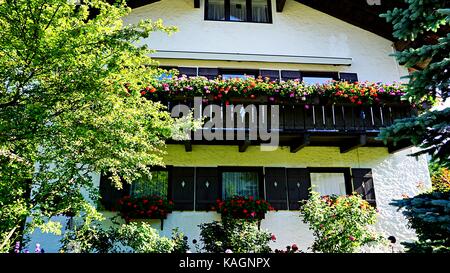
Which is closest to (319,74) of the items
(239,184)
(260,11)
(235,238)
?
(260,11)

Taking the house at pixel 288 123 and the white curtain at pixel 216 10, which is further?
the white curtain at pixel 216 10

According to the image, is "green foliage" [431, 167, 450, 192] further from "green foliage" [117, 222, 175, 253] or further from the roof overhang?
"green foliage" [117, 222, 175, 253]

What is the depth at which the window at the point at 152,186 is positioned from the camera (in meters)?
9.16

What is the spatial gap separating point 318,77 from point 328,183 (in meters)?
3.38

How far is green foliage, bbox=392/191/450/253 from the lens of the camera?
12.1 ft

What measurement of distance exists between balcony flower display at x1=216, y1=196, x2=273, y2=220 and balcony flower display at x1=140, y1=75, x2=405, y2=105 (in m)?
2.46

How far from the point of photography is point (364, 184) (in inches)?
380

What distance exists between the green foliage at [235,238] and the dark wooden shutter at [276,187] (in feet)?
5.65

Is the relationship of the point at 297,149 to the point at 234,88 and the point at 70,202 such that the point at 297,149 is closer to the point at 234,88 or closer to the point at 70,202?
the point at 234,88

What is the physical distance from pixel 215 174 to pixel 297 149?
7.32 ft

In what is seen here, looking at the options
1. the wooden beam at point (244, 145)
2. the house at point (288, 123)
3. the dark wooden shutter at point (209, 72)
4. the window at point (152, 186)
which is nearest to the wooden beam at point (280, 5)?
the house at point (288, 123)

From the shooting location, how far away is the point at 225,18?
38.3 feet

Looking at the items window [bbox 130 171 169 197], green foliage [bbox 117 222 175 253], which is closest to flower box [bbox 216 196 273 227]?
window [bbox 130 171 169 197]

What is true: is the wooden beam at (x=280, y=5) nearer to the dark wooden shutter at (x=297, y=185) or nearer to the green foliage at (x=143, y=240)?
the dark wooden shutter at (x=297, y=185)
